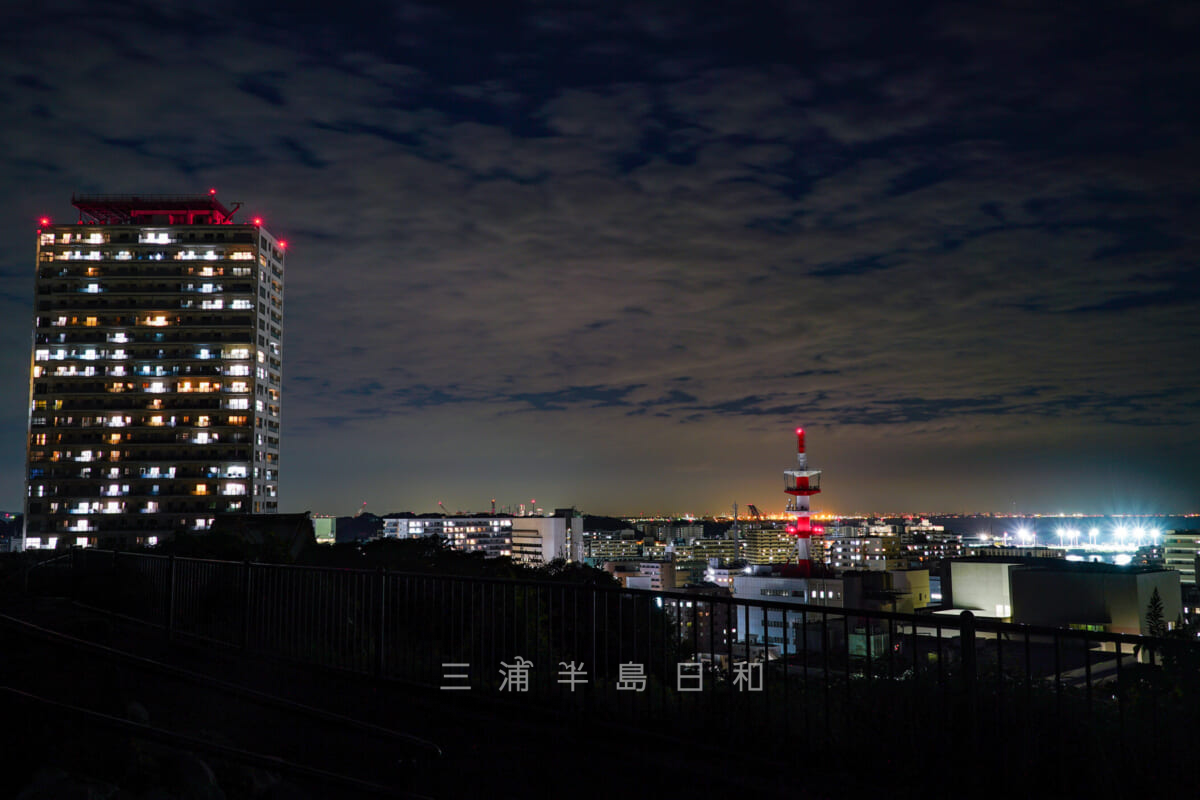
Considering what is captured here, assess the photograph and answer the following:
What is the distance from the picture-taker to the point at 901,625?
19.7ft

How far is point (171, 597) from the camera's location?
42.2ft

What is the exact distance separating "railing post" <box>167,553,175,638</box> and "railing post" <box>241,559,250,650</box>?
1.97 meters

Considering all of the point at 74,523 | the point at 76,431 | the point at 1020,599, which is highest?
the point at 76,431

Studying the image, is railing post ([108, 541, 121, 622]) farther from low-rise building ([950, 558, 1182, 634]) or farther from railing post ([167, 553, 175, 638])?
low-rise building ([950, 558, 1182, 634])

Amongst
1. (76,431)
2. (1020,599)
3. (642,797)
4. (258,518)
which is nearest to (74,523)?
(76,431)

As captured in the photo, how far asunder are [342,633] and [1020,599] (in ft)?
332

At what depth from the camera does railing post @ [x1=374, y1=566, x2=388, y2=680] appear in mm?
9531

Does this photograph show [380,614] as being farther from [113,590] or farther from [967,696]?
[113,590]

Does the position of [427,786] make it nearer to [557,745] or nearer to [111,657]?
[557,745]

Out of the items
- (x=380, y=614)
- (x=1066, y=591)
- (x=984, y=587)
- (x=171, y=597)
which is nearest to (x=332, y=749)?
(x=380, y=614)

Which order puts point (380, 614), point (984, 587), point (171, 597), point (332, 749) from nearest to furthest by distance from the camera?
point (332, 749) < point (380, 614) < point (171, 597) < point (984, 587)

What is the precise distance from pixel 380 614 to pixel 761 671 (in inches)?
188

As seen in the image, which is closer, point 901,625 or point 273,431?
point 901,625

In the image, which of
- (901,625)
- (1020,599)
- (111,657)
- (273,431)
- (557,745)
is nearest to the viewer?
(111,657)
